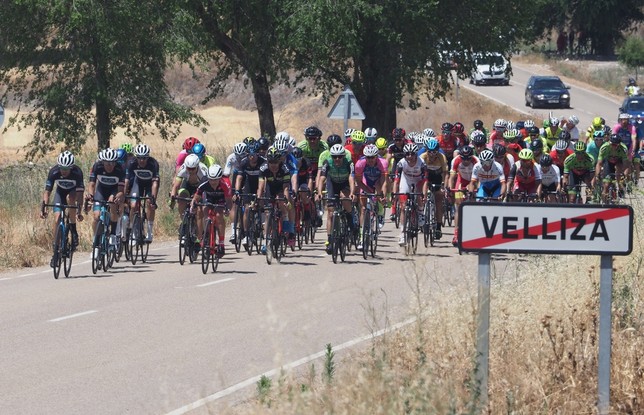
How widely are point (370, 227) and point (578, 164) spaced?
5680 millimetres

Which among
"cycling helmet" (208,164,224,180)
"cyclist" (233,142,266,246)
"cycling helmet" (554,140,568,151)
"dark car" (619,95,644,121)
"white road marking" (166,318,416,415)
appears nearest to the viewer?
"white road marking" (166,318,416,415)

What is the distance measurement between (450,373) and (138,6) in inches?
1221

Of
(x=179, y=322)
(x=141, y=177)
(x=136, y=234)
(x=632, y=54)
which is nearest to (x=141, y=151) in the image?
(x=141, y=177)

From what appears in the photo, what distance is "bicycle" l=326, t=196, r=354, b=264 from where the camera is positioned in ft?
63.4

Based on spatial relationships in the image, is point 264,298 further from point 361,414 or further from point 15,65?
point 15,65

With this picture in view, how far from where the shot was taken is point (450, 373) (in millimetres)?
8648

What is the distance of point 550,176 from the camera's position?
74.1 ft

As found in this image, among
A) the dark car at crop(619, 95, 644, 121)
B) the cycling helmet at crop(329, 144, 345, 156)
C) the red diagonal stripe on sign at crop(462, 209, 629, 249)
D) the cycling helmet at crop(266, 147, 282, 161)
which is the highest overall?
the dark car at crop(619, 95, 644, 121)

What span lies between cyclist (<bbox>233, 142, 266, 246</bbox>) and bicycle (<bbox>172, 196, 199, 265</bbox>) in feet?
3.44

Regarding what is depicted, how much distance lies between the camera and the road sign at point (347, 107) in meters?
31.6

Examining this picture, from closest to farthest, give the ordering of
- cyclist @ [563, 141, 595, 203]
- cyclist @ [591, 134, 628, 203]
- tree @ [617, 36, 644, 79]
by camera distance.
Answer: cyclist @ [563, 141, 595, 203] → cyclist @ [591, 134, 628, 203] → tree @ [617, 36, 644, 79]

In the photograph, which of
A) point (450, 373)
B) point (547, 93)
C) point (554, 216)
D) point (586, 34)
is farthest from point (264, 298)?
point (586, 34)

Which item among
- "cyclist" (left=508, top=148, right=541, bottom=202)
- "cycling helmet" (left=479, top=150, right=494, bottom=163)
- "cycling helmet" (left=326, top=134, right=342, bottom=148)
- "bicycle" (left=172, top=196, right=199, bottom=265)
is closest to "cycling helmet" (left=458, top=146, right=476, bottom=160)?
"cyclist" (left=508, top=148, right=541, bottom=202)

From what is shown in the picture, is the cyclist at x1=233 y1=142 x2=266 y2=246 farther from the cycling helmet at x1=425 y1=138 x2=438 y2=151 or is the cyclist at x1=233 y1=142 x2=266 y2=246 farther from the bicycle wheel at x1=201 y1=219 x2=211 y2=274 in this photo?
the cycling helmet at x1=425 y1=138 x2=438 y2=151
